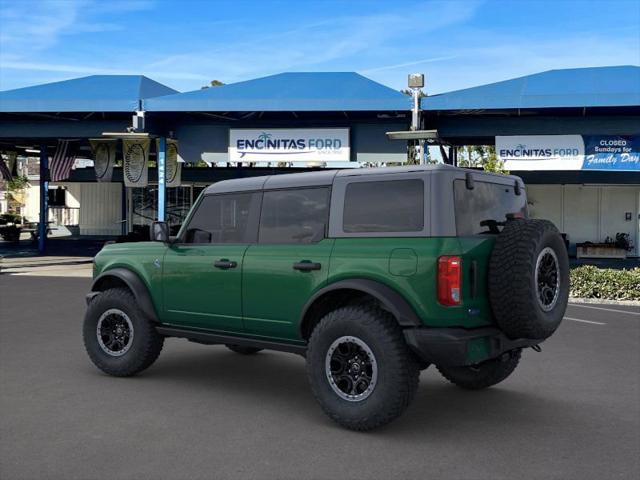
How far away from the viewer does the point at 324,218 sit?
563cm

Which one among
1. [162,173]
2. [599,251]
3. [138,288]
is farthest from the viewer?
[599,251]

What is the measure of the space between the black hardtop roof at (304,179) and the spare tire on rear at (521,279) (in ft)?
2.39

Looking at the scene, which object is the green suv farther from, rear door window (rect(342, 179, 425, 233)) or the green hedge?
the green hedge

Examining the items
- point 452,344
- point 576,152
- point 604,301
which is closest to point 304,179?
point 452,344

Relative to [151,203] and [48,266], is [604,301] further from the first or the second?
[151,203]

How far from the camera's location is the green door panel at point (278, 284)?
18.0ft

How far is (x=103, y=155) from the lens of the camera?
25906 millimetres

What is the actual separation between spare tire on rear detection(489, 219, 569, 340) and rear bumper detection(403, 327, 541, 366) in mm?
205

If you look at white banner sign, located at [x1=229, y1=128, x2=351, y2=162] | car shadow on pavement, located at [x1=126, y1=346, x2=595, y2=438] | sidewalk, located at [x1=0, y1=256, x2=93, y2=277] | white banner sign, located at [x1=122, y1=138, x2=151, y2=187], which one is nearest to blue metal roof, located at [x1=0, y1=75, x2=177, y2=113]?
white banner sign, located at [x1=122, y1=138, x2=151, y2=187]

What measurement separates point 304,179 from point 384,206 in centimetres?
91

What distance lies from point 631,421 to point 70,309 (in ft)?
32.0

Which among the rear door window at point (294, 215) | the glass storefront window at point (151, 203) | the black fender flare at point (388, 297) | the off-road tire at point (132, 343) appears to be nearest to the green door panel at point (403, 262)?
the black fender flare at point (388, 297)

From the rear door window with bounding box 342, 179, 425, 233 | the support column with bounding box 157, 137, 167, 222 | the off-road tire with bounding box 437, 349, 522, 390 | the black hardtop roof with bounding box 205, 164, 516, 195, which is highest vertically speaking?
the support column with bounding box 157, 137, 167, 222

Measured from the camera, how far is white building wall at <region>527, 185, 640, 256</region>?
92.4 feet
